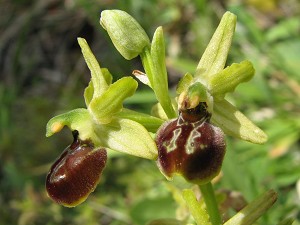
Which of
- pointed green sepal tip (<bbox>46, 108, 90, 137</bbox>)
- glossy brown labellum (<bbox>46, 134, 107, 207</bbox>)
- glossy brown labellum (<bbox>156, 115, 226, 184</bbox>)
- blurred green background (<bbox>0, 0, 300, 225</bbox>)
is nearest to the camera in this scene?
glossy brown labellum (<bbox>156, 115, 226, 184</bbox>)

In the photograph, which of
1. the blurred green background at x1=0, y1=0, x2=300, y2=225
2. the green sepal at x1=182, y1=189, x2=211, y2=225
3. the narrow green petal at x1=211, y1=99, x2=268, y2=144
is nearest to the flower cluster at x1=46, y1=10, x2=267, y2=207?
the narrow green petal at x1=211, y1=99, x2=268, y2=144

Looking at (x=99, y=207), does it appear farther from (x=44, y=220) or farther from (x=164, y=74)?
(x=164, y=74)

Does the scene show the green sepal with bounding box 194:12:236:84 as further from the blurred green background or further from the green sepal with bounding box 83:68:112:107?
the blurred green background

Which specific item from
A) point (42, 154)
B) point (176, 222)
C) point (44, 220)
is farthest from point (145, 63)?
point (42, 154)

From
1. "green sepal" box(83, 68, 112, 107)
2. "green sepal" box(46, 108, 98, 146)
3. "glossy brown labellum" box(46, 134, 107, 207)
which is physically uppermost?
"green sepal" box(83, 68, 112, 107)

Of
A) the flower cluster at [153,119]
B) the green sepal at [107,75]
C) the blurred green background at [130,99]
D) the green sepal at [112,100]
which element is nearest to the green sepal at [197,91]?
the flower cluster at [153,119]

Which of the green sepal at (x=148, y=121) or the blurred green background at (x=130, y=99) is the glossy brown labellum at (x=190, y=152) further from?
the blurred green background at (x=130, y=99)
